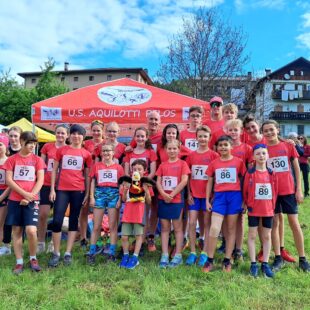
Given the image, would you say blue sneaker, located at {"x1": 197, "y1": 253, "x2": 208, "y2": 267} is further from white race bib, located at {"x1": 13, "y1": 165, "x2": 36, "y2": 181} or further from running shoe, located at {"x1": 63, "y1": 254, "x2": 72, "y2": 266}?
white race bib, located at {"x1": 13, "y1": 165, "x2": 36, "y2": 181}

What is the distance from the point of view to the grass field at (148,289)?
10.6ft

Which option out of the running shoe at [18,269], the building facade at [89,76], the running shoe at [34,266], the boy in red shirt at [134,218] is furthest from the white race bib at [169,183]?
the building facade at [89,76]

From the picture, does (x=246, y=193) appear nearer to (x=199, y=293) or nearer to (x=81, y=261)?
(x=199, y=293)

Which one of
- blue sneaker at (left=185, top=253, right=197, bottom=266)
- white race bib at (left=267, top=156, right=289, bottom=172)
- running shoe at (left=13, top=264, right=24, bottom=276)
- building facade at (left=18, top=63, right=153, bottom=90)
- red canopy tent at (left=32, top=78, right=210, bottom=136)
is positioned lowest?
running shoe at (left=13, top=264, right=24, bottom=276)

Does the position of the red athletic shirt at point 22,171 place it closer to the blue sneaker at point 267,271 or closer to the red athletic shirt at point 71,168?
the red athletic shirt at point 71,168

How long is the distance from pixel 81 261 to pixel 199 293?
171cm

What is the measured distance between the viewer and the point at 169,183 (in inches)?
174

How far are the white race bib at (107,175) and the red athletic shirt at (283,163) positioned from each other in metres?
1.99

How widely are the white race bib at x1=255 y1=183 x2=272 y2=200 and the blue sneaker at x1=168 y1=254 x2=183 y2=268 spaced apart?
49.0 inches

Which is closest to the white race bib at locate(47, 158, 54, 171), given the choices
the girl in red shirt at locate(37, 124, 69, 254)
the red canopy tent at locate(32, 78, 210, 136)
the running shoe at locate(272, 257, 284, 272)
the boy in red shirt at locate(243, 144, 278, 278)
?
the girl in red shirt at locate(37, 124, 69, 254)

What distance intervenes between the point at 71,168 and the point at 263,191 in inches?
95.6

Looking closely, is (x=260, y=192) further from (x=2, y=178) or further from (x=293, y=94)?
(x=293, y=94)

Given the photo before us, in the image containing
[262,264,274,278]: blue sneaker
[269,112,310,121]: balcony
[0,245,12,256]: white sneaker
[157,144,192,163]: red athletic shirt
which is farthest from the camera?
[269,112,310,121]: balcony

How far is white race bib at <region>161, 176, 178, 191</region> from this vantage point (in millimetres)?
4402
